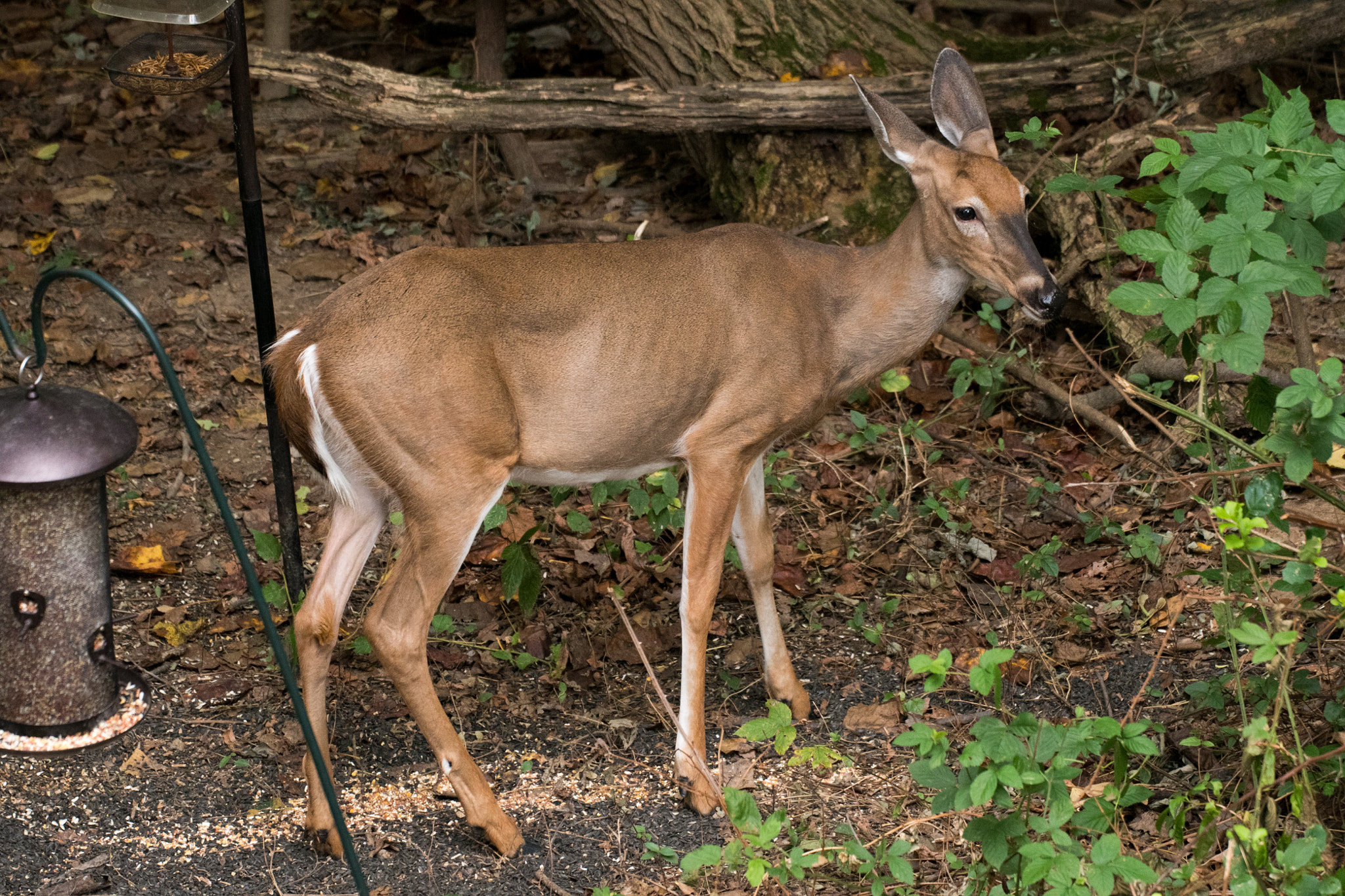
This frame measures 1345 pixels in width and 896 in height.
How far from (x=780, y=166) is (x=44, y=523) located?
459 centimetres

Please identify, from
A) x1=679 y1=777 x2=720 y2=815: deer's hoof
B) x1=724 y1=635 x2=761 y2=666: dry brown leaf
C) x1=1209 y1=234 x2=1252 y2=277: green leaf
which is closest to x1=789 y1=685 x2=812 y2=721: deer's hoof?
x1=724 y1=635 x2=761 y2=666: dry brown leaf

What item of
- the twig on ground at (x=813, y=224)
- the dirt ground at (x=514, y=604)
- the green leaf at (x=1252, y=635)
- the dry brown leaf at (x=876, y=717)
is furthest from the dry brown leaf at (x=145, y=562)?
the green leaf at (x=1252, y=635)

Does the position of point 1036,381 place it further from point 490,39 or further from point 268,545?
point 490,39

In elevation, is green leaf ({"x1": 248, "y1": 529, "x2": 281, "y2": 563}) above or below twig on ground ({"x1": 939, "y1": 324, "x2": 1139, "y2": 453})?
below

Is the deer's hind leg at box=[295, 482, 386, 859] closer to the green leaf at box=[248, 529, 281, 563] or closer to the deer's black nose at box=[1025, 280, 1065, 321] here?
the green leaf at box=[248, 529, 281, 563]

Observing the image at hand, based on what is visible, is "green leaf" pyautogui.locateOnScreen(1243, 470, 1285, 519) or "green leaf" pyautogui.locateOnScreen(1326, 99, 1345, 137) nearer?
"green leaf" pyautogui.locateOnScreen(1326, 99, 1345, 137)

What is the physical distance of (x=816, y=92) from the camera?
6.57m

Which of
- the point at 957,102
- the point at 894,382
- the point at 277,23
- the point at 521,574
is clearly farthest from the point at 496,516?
the point at 277,23

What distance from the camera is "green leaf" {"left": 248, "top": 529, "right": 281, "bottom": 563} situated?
5.00 meters

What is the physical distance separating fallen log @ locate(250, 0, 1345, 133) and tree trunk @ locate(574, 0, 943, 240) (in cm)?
19

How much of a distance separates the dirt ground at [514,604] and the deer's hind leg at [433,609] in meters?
0.14

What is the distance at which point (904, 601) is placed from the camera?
5434mm

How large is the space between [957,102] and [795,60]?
2.06 meters

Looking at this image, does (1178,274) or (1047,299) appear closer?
(1178,274)
